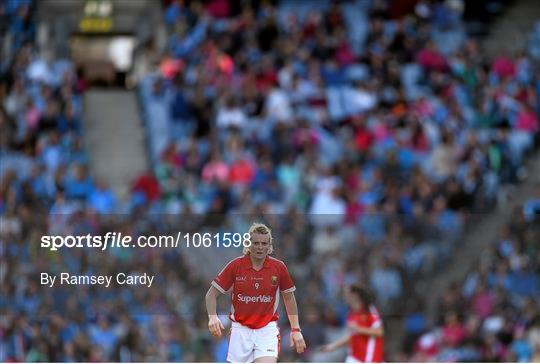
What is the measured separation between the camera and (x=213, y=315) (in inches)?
510

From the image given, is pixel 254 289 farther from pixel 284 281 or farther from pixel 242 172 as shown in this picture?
pixel 242 172

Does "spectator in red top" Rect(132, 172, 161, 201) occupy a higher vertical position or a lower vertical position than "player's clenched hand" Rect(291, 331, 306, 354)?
lower

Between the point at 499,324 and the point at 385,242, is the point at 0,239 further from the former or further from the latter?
the point at 499,324

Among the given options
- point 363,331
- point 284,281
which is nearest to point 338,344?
point 363,331

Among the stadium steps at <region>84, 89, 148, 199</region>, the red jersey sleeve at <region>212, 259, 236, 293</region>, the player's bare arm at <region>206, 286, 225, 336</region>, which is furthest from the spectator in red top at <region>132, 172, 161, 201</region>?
the red jersey sleeve at <region>212, 259, 236, 293</region>

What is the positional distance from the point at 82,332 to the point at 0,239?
137cm

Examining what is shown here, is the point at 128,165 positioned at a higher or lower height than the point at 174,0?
lower

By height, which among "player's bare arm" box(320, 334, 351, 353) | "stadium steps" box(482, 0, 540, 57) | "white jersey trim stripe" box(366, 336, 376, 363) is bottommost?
"white jersey trim stripe" box(366, 336, 376, 363)

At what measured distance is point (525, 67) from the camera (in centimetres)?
2564

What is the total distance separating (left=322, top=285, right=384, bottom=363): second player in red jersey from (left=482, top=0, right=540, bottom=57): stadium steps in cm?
1207

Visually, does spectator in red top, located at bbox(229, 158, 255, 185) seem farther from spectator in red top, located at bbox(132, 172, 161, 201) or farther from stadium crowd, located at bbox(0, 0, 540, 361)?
spectator in red top, located at bbox(132, 172, 161, 201)

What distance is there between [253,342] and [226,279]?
586 millimetres

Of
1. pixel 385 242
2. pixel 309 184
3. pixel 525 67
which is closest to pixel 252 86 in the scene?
pixel 309 184

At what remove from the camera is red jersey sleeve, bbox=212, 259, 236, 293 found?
13070 mm
